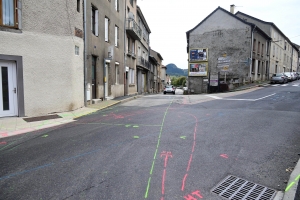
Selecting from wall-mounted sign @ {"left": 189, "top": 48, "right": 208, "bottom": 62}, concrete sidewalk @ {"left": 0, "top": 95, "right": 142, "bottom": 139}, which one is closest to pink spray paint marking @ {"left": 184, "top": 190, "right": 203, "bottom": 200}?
concrete sidewalk @ {"left": 0, "top": 95, "right": 142, "bottom": 139}

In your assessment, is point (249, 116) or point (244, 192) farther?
point (249, 116)

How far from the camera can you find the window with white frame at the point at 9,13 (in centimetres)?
801

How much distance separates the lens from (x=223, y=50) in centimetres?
2706

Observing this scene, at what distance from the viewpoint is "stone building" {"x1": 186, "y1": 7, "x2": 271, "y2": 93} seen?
85.9ft

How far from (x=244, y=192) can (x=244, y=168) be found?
2.71ft

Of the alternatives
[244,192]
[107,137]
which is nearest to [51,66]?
[107,137]

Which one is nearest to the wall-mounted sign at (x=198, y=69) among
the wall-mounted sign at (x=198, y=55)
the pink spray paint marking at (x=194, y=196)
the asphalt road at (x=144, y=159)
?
the wall-mounted sign at (x=198, y=55)

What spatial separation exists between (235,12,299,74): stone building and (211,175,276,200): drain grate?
3114 cm

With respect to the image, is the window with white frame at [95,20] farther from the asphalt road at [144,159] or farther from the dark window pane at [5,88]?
the asphalt road at [144,159]

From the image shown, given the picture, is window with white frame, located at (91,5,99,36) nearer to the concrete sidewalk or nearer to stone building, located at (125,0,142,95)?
the concrete sidewalk

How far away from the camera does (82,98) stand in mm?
11391

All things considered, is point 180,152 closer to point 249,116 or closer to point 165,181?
point 165,181

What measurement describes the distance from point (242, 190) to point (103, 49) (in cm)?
1281

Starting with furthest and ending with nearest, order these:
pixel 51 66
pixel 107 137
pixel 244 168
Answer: pixel 51 66 < pixel 107 137 < pixel 244 168
